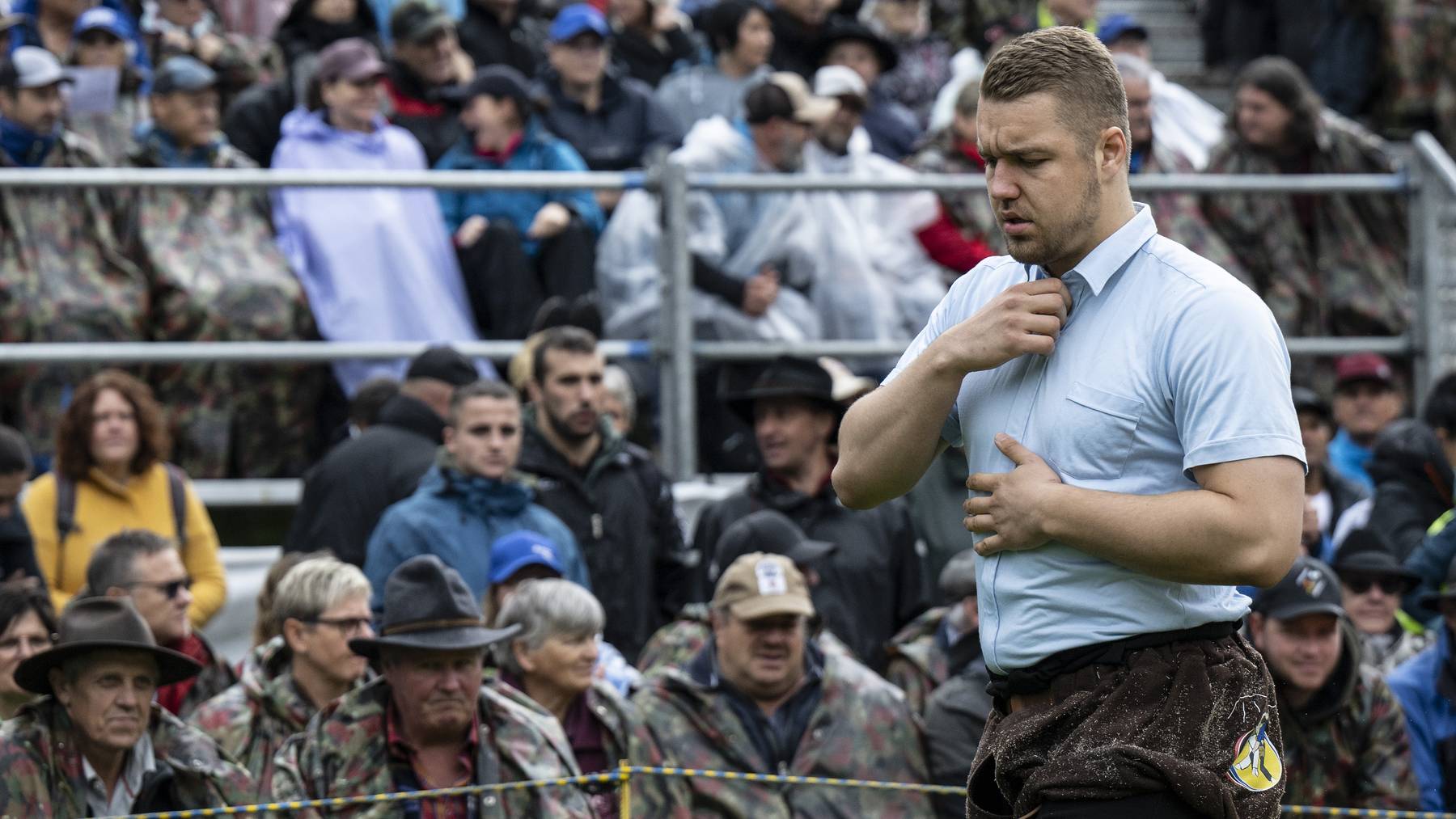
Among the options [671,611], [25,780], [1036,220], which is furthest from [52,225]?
[1036,220]

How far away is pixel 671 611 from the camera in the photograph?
7.86 meters

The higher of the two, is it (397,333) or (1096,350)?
(1096,350)

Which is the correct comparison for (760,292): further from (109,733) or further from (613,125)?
(109,733)

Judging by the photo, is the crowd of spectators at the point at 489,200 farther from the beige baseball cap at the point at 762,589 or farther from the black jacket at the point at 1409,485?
the beige baseball cap at the point at 762,589

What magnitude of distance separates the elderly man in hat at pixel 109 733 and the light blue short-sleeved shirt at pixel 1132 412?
2.93m

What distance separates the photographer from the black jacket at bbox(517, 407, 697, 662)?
7668 mm

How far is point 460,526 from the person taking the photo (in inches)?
283

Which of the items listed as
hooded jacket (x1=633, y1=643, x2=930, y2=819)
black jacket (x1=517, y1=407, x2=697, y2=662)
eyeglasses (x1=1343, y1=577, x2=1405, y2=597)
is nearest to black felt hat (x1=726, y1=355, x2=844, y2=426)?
black jacket (x1=517, y1=407, x2=697, y2=662)

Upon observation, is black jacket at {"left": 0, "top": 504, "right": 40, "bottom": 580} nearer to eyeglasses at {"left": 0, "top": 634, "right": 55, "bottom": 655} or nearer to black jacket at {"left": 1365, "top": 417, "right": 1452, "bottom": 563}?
eyeglasses at {"left": 0, "top": 634, "right": 55, "bottom": 655}

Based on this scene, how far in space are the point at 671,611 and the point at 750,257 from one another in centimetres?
188

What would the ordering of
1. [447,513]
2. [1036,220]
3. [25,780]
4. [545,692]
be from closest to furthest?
[1036,220], [25,780], [545,692], [447,513]

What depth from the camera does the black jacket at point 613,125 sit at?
9.90 meters

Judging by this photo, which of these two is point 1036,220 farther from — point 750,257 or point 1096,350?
point 750,257

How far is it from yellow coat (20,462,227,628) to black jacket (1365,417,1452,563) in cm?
457
